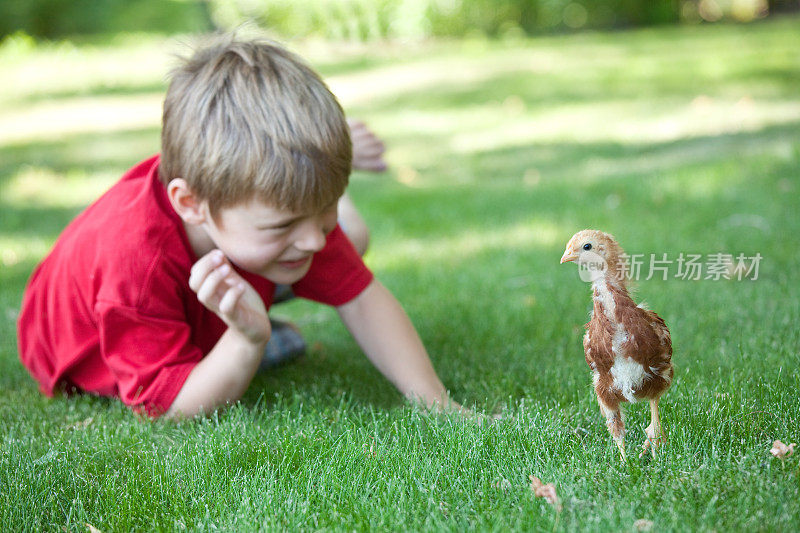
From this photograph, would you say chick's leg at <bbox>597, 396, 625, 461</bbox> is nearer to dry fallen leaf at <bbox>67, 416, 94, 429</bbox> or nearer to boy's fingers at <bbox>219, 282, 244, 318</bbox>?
boy's fingers at <bbox>219, 282, 244, 318</bbox>

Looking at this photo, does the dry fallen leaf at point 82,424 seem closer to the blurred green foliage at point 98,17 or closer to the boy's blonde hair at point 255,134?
the boy's blonde hair at point 255,134

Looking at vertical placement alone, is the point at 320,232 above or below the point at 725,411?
above

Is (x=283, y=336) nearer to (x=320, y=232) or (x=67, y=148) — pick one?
(x=320, y=232)

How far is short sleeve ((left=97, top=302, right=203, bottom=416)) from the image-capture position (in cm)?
275

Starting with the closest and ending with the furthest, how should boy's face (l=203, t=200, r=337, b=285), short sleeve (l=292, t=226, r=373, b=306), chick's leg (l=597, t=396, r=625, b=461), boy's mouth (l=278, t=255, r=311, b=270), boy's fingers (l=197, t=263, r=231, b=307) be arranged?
chick's leg (l=597, t=396, r=625, b=461), boy's fingers (l=197, t=263, r=231, b=307), boy's face (l=203, t=200, r=337, b=285), boy's mouth (l=278, t=255, r=311, b=270), short sleeve (l=292, t=226, r=373, b=306)

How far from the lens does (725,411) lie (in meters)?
2.41

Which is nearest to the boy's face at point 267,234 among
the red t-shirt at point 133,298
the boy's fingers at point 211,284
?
the boy's fingers at point 211,284

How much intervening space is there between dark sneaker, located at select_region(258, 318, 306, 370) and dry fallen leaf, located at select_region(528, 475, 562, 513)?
165 centimetres

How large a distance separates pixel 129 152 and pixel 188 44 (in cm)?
561

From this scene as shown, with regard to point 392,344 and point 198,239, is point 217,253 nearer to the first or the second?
point 198,239

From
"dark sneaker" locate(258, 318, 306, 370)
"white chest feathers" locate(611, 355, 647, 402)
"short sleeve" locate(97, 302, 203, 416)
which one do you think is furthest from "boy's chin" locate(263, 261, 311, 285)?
"white chest feathers" locate(611, 355, 647, 402)

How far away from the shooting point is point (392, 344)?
301cm

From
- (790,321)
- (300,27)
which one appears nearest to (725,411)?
(790,321)

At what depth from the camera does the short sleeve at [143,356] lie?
9.02ft
